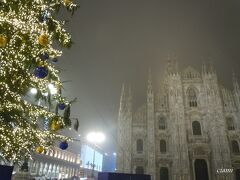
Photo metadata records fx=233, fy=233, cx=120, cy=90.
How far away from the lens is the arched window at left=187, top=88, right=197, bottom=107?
38.3m

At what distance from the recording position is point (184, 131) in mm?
35469

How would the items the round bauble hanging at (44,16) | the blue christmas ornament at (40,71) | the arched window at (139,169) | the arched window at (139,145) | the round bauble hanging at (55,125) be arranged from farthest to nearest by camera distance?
the arched window at (139,145)
the arched window at (139,169)
the round bauble hanging at (55,125)
the round bauble hanging at (44,16)
the blue christmas ornament at (40,71)

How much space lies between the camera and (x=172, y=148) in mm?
34781

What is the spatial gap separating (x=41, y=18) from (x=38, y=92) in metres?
2.17

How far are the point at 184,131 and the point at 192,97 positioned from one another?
645 cm

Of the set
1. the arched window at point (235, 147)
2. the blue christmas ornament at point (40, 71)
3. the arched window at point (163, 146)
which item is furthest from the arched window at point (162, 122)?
the blue christmas ornament at point (40, 71)

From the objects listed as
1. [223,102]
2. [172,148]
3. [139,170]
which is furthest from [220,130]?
[139,170]

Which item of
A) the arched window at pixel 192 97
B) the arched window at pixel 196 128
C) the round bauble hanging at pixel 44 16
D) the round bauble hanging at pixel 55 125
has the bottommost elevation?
the round bauble hanging at pixel 55 125

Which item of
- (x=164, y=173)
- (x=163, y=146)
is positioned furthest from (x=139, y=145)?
(x=164, y=173)

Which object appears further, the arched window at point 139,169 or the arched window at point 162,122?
the arched window at point 162,122

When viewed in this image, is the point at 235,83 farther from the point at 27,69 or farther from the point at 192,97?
the point at 27,69

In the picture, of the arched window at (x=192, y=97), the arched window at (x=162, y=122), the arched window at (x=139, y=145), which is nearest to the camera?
the arched window at (x=139, y=145)

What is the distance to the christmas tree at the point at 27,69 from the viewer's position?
5988 millimetres

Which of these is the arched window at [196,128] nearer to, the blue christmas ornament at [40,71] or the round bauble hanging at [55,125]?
the round bauble hanging at [55,125]
